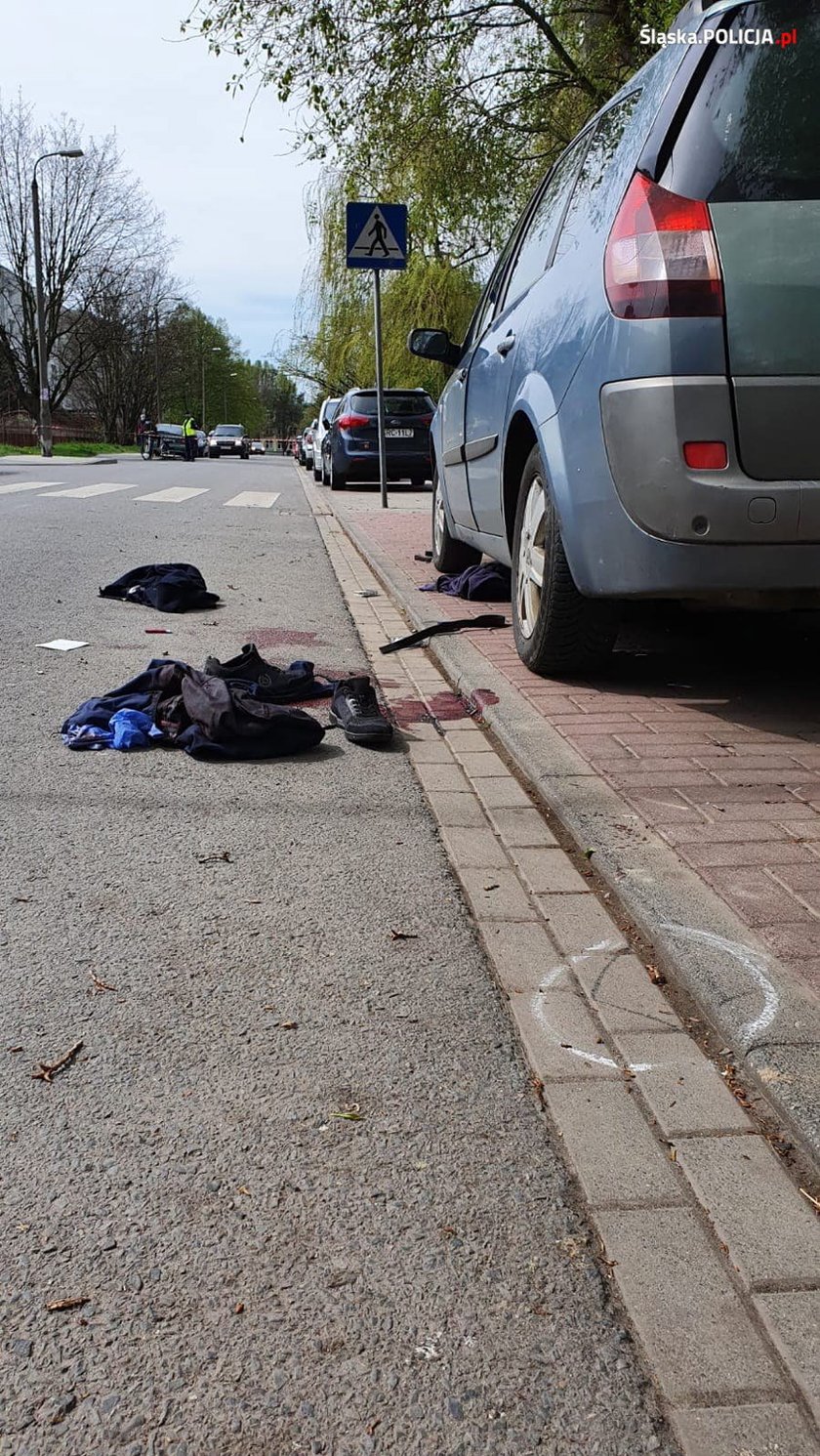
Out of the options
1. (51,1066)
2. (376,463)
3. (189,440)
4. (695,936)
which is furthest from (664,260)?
(189,440)

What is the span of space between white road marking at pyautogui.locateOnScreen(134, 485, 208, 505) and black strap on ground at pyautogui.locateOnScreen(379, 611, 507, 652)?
11378 millimetres

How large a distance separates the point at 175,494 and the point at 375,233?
22.7 ft

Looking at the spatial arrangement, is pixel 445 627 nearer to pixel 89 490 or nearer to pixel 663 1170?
pixel 663 1170

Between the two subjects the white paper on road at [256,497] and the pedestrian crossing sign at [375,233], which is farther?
the white paper on road at [256,497]

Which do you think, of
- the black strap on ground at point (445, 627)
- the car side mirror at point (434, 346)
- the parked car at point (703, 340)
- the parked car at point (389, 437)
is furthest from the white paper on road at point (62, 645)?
the parked car at point (389, 437)

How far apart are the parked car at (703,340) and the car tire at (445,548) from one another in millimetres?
3809

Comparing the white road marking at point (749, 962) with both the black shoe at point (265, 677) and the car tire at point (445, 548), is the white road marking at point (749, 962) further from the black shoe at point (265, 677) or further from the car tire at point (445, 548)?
the car tire at point (445, 548)

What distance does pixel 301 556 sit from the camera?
10.9 meters

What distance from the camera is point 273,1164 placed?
6.66ft

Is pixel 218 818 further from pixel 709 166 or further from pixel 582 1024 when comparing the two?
pixel 709 166

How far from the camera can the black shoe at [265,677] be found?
5.14 m

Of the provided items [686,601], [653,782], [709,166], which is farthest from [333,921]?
[709,166]

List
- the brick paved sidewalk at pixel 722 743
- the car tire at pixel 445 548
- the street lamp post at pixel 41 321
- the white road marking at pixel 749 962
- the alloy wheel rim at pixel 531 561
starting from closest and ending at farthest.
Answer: the white road marking at pixel 749 962 → the brick paved sidewalk at pixel 722 743 → the alloy wheel rim at pixel 531 561 → the car tire at pixel 445 548 → the street lamp post at pixel 41 321

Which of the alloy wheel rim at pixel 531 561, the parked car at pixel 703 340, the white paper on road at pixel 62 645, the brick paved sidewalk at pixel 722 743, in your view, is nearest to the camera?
the brick paved sidewalk at pixel 722 743
